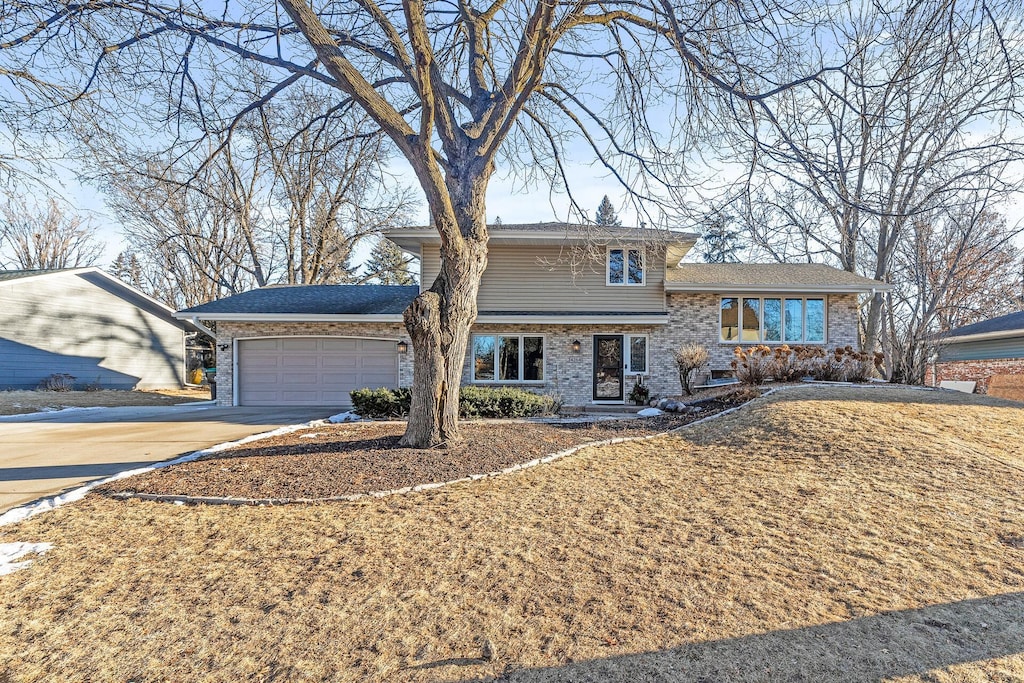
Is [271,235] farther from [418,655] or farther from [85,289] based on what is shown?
[418,655]

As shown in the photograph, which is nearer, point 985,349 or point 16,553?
point 16,553

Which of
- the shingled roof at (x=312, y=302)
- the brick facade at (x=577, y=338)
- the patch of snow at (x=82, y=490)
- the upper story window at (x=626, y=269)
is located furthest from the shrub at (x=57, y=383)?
the upper story window at (x=626, y=269)

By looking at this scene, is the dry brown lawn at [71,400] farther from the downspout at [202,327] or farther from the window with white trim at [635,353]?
the window with white trim at [635,353]

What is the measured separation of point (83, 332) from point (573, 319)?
17.1 meters

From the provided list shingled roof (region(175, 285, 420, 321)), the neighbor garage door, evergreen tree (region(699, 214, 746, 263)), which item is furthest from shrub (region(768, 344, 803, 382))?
the neighbor garage door

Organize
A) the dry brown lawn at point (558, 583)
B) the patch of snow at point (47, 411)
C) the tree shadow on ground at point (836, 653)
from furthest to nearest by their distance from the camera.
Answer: the patch of snow at point (47, 411) → the dry brown lawn at point (558, 583) → the tree shadow on ground at point (836, 653)

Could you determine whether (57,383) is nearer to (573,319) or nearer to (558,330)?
(558,330)

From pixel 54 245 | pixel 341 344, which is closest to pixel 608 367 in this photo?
pixel 341 344

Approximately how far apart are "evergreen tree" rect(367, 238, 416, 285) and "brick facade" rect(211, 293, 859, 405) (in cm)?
1073

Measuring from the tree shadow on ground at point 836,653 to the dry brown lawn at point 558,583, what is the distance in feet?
0.03

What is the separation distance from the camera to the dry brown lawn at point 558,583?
2512 millimetres

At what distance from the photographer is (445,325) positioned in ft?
21.0

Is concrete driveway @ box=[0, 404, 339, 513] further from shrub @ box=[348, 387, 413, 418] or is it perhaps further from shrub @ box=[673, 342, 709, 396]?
shrub @ box=[673, 342, 709, 396]

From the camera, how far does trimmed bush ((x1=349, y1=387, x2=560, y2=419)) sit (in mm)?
9746
